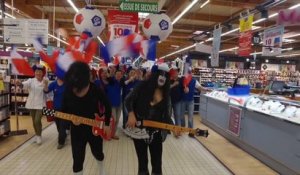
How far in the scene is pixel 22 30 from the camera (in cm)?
673

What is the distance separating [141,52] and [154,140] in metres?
3.04

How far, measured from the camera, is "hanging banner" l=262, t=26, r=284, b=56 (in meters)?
9.63

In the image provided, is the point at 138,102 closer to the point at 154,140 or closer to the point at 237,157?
the point at 154,140

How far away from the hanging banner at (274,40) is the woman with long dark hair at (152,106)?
25.4 feet

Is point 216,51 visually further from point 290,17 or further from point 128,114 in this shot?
point 128,114

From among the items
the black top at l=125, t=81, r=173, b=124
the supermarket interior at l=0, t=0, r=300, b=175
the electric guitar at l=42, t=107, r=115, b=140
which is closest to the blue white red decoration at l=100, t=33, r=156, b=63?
the supermarket interior at l=0, t=0, r=300, b=175

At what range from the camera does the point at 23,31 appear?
22.1 feet

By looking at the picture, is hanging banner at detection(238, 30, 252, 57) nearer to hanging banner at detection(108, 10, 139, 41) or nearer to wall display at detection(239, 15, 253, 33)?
wall display at detection(239, 15, 253, 33)

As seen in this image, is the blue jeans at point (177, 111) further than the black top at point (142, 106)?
Yes

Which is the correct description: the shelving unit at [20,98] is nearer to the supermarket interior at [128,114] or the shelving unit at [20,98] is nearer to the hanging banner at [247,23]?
the supermarket interior at [128,114]

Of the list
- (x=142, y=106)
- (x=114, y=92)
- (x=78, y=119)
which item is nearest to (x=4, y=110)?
(x=114, y=92)

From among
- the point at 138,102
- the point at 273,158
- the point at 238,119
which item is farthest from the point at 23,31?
the point at 273,158

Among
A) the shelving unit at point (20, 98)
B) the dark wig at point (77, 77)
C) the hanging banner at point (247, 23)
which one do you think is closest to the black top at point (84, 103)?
the dark wig at point (77, 77)

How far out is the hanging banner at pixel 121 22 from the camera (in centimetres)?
747
